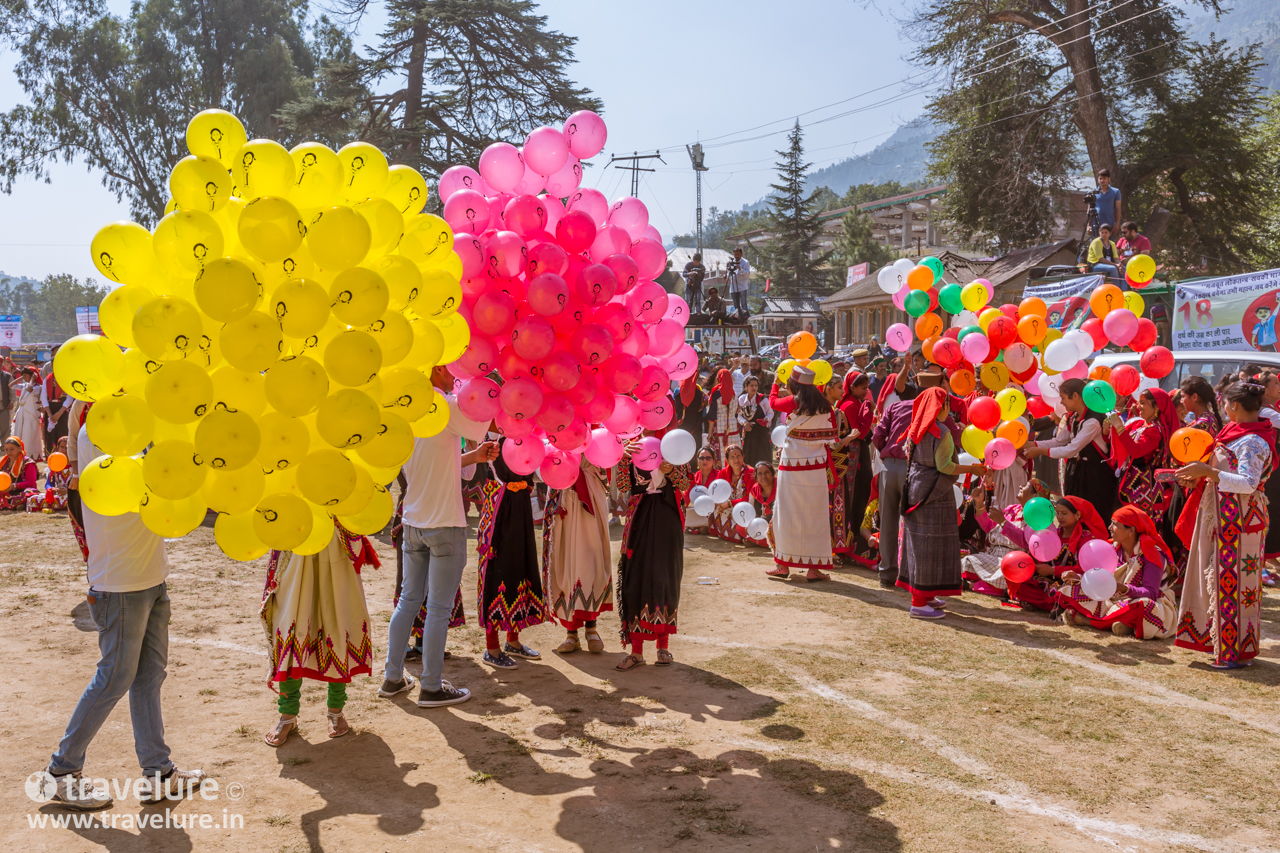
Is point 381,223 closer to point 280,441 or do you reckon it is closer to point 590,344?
point 280,441

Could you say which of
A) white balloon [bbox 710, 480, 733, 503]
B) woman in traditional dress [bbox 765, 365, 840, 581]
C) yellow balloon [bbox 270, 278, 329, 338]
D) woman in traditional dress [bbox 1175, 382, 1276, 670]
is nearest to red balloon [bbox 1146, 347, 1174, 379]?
woman in traditional dress [bbox 1175, 382, 1276, 670]

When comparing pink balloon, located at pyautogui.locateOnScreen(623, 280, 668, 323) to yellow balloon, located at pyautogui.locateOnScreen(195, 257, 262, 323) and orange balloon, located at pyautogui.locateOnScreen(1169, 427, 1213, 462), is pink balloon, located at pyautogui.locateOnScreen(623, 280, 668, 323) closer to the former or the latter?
yellow balloon, located at pyautogui.locateOnScreen(195, 257, 262, 323)

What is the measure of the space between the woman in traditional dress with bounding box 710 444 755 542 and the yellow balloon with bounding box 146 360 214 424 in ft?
26.4

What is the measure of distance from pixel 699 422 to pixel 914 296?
664 centimetres

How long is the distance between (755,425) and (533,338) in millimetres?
9164

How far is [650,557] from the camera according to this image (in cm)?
596

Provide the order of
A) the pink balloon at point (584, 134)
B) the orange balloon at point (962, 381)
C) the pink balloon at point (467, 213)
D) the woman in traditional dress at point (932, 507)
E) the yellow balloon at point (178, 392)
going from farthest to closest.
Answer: the orange balloon at point (962, 381), the woman in traditional dress at point (932, 507), the pink balloon at point (584, 134), the pink balloon at point (467, 213), the yellow balloon at point (178, 392)

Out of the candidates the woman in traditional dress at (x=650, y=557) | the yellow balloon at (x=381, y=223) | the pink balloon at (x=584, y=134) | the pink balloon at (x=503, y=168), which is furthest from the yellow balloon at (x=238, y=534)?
the woman in traditional dress at (x=650, y=557)

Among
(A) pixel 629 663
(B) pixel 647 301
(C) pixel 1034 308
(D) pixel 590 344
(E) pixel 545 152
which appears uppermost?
(E) pixel 545 152

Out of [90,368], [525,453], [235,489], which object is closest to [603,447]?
[525,453]

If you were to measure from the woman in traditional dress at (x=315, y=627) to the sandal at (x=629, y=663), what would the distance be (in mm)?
1765

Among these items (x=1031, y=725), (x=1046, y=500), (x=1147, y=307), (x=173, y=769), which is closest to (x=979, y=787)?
(x=1031, y=725)

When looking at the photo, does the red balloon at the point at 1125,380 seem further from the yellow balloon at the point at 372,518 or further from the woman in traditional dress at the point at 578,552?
the yellow balloon at the point at 372,518

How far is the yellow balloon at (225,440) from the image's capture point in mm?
2957
